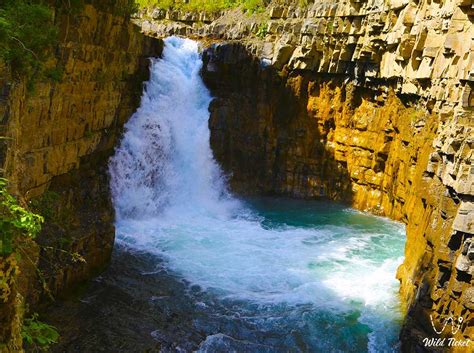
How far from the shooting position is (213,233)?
17.4 metres

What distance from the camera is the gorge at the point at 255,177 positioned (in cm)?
1067

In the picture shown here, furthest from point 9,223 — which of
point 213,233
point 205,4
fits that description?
point 205,4


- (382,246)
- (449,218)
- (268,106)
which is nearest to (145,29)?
(268,106)

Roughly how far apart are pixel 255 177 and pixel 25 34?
48.3 ft

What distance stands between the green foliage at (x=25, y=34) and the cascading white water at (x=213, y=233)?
661 cm

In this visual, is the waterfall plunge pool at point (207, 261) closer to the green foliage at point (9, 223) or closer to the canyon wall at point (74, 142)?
the canyon wall at point (74, 142)

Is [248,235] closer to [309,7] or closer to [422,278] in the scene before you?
[422,278]

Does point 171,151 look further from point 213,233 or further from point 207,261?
point 207,261

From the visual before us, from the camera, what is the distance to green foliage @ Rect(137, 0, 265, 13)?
24875mm

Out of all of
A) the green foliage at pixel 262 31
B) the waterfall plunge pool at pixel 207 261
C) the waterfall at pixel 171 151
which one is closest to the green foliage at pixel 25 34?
the waterfall plunge pool at pixel 207 261

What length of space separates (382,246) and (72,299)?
10.3 metres

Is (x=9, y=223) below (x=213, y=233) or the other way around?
the other way around

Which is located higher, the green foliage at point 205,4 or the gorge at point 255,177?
the green foliage at point 205,4

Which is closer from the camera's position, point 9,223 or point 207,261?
point 9,223
